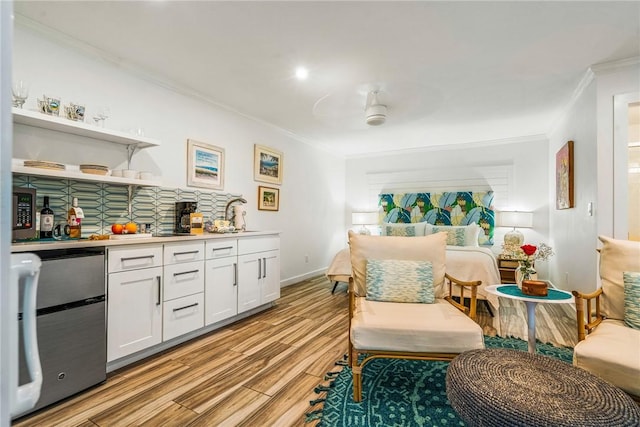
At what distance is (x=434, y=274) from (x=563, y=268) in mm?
2789

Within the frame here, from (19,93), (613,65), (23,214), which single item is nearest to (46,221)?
(23,214)

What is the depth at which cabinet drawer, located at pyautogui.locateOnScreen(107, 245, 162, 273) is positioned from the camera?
2.11 m

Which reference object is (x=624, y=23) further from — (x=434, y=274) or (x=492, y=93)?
(x=434, y=274)

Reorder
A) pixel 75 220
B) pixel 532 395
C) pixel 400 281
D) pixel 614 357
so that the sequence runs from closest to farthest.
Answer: pixel 532 395 → pixel 614 357 → pixel 75 220 → pixel 400 281

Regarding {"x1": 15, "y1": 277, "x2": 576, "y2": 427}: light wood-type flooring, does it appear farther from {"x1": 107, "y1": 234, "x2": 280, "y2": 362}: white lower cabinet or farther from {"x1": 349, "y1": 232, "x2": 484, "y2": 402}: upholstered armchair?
{"x1": 349, "y1": 232, "x2": 484, "y2": 402}: upholstered armchair

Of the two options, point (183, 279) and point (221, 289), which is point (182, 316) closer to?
point (183, 279)

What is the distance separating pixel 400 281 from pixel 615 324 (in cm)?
129

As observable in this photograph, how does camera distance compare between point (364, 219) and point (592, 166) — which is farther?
point (364, 219)

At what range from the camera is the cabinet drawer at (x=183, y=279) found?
2469 millimetres

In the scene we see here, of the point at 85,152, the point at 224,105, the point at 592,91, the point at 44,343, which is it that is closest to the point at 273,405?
the point at 44,343

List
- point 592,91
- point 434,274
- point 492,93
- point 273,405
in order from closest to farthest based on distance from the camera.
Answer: point 273,405, point 434,274, point 592,91, point 492,93

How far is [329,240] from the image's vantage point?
6.10 metres

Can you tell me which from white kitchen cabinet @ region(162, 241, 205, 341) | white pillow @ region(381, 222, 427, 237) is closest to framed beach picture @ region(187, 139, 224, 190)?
white kitchen cabinet @ region(162, 241, 205, 341)

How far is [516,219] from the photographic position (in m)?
4.77
